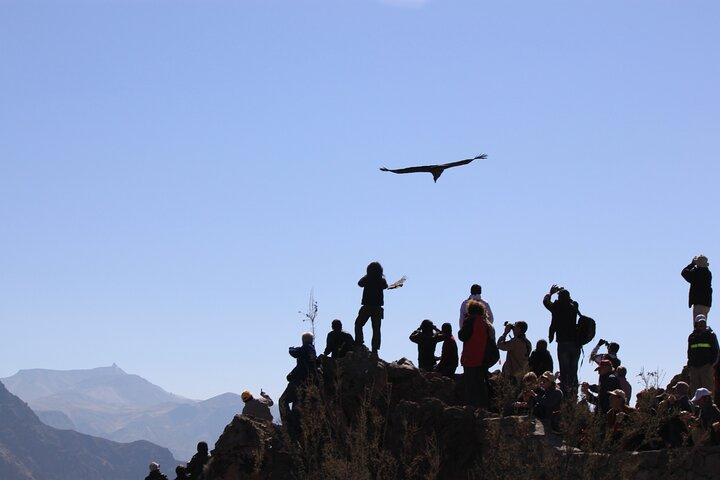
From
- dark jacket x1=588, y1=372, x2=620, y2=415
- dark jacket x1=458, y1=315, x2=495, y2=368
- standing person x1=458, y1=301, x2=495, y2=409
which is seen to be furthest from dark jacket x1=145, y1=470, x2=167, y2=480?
dark jacket x1=588, y1=372, x2=620, y2=415

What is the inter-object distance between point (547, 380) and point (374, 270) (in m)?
5.08

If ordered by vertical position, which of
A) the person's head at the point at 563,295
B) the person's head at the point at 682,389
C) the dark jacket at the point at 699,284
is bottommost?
the person's head at the point at 682,389

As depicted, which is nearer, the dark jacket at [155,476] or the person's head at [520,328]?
the person's head at [520,328]

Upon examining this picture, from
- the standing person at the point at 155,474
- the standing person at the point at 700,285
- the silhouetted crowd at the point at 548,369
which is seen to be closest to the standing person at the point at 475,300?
the silhouetted crowd at the point at 548,369

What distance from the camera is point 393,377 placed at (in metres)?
21.9

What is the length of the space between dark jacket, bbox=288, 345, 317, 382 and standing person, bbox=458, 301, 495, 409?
9.76 feet

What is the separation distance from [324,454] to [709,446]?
6188 mm

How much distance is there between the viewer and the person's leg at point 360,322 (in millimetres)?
23062

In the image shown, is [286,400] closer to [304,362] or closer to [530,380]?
[304,362]

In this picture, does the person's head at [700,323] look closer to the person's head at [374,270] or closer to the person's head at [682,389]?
the person's head at [682,389]

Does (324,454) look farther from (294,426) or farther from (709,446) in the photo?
(709,446)

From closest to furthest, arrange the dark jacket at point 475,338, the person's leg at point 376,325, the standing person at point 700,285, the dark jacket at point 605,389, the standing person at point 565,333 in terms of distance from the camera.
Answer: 1. the dark jacket at point 605,389
2. the dark jacket at point 475,338
3. the standing person at point 565,333
4. the standing person at point 700,285
5. the person's leg at point 376,325

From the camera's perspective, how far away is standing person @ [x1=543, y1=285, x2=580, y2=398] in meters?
21.7

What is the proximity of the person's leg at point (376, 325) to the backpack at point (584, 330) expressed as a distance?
384 centimetres
